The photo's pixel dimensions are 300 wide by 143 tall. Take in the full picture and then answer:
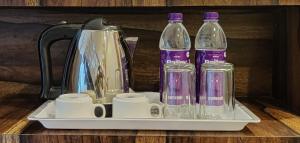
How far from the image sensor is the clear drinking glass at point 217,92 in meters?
0.93

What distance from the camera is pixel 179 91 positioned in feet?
3.10

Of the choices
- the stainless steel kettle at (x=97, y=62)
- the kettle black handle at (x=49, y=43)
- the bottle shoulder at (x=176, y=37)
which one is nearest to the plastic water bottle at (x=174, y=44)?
the bottle shoulder at (x=176, y=37)

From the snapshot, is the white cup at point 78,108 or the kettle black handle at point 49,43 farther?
the kettle black handle at point 49,43

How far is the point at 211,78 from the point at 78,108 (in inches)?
11.8

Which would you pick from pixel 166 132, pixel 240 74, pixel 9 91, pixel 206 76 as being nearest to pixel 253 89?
pixel 240 74

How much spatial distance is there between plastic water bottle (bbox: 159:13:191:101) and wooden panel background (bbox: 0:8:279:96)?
19 cm

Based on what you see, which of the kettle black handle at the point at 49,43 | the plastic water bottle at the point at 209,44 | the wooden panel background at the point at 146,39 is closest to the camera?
the plastic water bottle at the point at 209,44

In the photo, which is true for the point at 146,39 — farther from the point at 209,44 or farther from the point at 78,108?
the point at 78,108

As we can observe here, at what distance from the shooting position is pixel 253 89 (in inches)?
51.4

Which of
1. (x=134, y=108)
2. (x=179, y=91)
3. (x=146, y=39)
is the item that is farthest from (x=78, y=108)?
(x=146, y=39)

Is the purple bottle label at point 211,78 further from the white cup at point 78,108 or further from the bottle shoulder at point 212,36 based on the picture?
the white cup at point 78,108

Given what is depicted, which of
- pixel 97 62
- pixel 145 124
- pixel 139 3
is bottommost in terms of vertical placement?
pixel 145 124

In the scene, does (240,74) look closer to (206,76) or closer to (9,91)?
(206,76)

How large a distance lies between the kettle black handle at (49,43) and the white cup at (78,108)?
0.73ft
